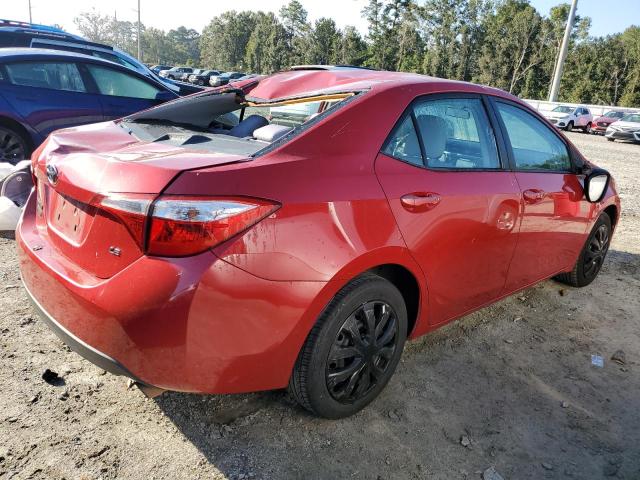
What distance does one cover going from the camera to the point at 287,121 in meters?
2.90

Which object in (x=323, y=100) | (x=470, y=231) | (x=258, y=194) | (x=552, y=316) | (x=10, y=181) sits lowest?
(x=552, y=316)

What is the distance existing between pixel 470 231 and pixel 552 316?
5.41ft

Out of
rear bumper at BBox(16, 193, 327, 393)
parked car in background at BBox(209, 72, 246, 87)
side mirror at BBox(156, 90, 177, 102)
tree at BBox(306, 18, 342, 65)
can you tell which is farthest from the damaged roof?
tree at BBox(306, 18, 342, 65)

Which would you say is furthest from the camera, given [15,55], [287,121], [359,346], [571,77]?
[571,77]

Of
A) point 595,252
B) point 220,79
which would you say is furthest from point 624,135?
point 220,79

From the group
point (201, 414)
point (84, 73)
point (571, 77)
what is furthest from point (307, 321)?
point (571, 77)

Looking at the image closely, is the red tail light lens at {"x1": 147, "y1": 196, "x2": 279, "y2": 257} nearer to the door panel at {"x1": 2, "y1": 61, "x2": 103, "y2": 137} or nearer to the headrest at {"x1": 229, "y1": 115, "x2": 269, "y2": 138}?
the headrest at {"x1": 229, "y1": 115, "x2": 269, "y2": 138}

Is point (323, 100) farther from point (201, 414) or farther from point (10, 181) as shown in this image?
point (10, 181)

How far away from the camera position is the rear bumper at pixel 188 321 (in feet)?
5.71

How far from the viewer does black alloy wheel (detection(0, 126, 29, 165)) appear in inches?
219

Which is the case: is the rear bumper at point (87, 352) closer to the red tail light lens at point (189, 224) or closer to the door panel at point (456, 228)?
the red tail light lens at point (189, 224)

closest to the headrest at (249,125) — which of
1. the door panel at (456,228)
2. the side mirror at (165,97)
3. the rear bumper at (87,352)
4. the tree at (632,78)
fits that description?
the door panel at (456,228)

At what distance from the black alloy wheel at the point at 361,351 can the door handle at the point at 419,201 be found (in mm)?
460

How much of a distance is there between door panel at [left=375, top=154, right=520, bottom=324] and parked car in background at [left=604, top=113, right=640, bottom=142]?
22.6 metres
